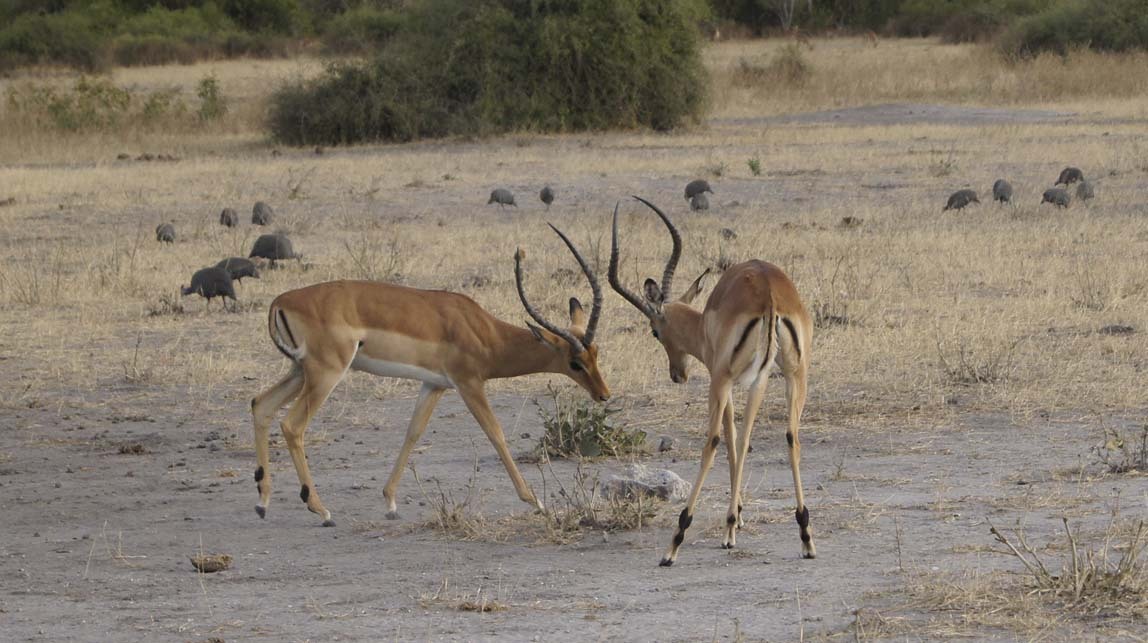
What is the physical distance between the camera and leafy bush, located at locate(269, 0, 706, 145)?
2677cm

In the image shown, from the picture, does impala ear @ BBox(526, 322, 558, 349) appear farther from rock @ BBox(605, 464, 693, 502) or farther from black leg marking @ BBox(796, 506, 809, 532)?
black leg marking @ BBox(796, 506, 809, 532)

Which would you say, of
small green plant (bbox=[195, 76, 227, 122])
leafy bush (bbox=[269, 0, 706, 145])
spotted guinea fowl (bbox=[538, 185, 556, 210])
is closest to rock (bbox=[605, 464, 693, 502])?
spotted guinea fowl (bbox=[538, 185, 556, 210])

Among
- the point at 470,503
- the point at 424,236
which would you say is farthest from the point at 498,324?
the point at 424,236

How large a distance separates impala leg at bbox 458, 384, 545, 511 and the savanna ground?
0.37ft

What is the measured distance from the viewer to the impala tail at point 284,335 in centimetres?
672

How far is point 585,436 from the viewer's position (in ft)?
25.1

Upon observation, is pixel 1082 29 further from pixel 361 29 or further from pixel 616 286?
pixel 616 286

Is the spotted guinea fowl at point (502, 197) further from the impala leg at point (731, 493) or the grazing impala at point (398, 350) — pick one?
the impala leg at point (731, 493)

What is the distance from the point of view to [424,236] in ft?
49.7

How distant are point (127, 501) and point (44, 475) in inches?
29.8

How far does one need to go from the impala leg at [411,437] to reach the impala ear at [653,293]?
98 cm

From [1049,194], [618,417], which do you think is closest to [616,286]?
[618,417]

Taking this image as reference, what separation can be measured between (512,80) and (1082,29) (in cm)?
1580

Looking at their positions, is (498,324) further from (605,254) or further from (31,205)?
(31,205)
